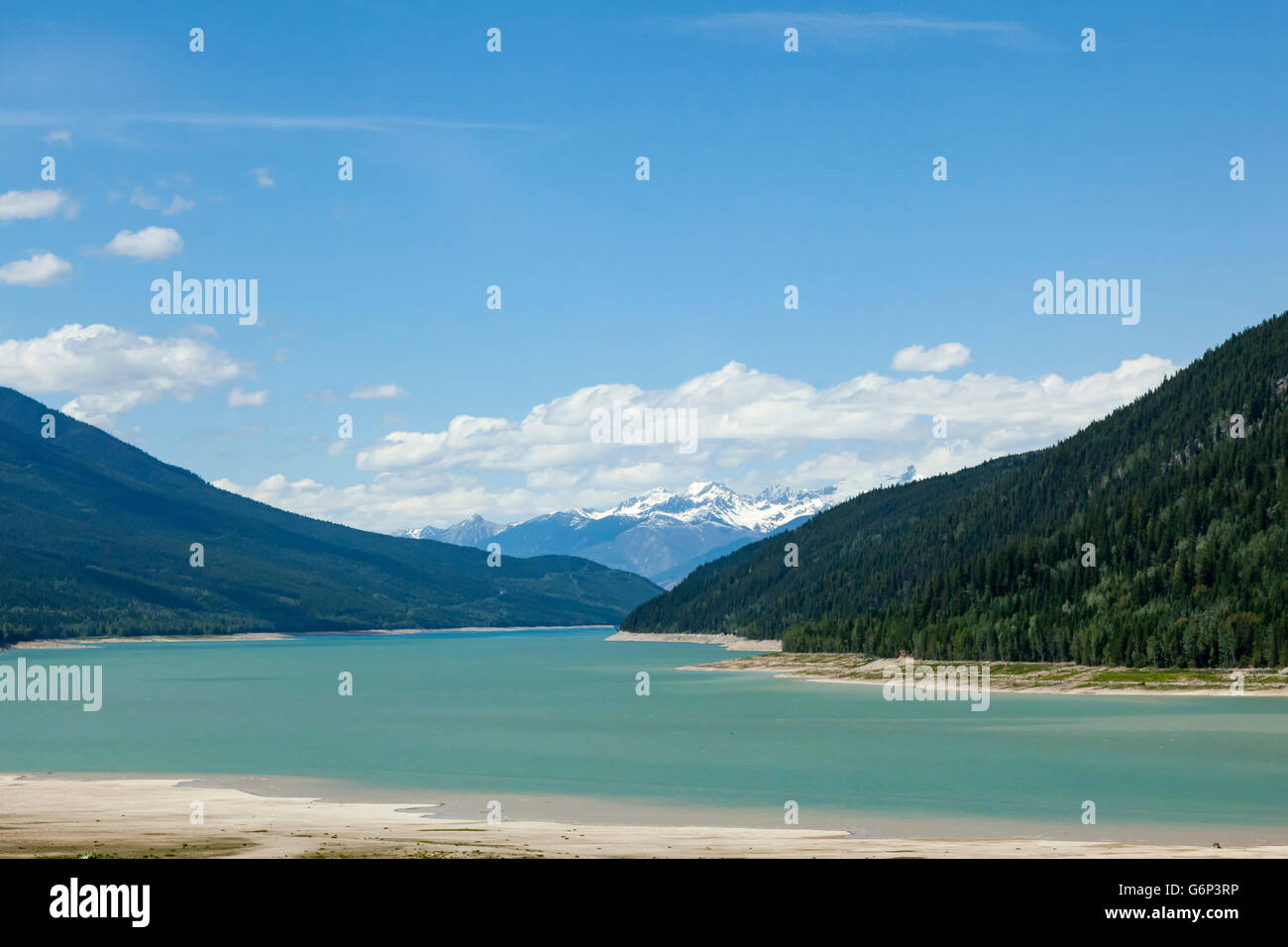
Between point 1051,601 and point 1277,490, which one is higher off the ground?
point 1277,490

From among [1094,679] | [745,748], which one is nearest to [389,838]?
[745,748]

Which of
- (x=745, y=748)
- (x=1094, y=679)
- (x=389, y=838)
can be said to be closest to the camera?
(x=389, y=838)

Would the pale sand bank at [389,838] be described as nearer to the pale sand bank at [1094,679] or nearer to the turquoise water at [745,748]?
the turquoise water at [745,748]

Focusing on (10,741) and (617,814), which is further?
(10,741)

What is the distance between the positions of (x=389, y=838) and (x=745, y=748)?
44.7 m

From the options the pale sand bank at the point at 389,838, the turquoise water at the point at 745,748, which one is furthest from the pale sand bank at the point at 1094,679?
the pale sand bank at the point at 389,838

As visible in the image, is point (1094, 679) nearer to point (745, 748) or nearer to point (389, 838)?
point (745, 748)

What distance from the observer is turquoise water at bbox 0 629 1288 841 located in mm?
59781

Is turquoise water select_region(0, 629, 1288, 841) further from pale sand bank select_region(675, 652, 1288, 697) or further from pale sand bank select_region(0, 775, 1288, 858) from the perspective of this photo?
pale sand bank select_region(0, 775, 1288, 858)

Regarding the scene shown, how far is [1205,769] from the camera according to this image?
68.6m

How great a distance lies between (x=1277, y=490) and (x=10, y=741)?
15411 centimetres

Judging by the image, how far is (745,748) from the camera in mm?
84750
